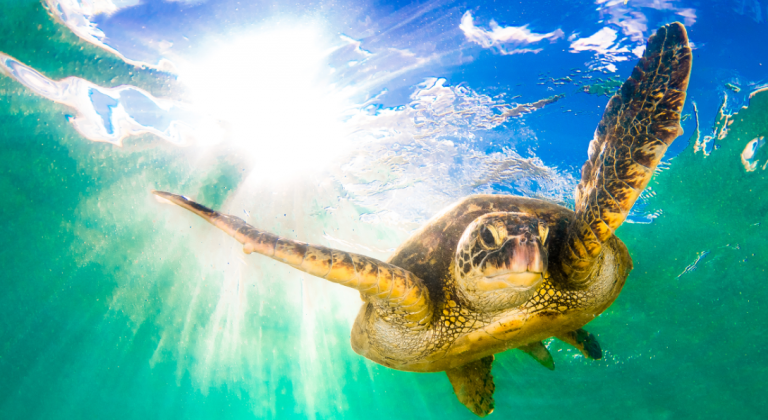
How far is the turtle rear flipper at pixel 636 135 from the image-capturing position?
245cm

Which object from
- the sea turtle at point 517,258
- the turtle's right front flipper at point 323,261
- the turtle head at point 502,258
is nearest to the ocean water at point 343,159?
the sea turtle at point 517,258

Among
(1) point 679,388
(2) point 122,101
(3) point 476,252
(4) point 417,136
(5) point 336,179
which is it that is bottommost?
(1) point 679,388

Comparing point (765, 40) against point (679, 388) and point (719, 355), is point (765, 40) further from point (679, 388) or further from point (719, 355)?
point (679, 388)

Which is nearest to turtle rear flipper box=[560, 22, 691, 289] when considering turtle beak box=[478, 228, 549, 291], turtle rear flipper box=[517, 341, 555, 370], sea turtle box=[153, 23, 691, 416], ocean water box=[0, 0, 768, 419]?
sea turtle box=[153, 23, 691, 416]

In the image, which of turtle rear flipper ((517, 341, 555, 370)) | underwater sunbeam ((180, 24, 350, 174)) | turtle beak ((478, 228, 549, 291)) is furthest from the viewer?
underwater sunbeam ((180, 24, 350, 174))

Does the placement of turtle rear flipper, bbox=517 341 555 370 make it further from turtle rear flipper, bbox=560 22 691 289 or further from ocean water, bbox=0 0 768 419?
ocean water, bbox=0 0 768 419

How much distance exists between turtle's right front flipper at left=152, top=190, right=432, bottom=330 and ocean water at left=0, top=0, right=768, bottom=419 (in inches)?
144

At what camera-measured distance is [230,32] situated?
5020 millimetres

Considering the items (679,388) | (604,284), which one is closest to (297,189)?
(604,284)

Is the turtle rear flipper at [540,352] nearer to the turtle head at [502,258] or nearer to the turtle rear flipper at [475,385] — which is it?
the turtle rear flipper at [475,385]

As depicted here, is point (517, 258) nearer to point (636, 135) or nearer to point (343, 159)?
point (636, 135)

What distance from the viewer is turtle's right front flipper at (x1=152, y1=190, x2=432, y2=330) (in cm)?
250

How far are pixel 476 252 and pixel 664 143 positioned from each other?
165cm

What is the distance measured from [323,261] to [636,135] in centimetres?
274
